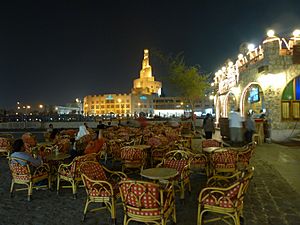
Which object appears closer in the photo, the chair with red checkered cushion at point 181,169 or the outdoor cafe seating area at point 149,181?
the outdoor cafe seating area at point 149,181

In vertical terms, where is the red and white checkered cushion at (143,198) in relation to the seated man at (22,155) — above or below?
below

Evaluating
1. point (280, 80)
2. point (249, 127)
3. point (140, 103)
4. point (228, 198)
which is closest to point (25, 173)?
point (228, 198)

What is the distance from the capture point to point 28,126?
1107 inches

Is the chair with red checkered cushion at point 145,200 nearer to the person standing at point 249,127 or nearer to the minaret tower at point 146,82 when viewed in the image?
the person standing at point 249,127

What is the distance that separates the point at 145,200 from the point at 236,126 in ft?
33.6

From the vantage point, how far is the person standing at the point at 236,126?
12641 millimetres

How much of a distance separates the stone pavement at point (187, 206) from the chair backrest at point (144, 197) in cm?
84

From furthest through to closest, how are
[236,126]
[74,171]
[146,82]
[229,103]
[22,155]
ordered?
1. [146,82]
2. [229,103]
3. [236,126]
4. [22,155]
5. [74,171]

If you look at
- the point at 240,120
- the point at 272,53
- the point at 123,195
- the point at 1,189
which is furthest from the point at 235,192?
the point at 272,53

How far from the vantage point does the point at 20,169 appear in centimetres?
559

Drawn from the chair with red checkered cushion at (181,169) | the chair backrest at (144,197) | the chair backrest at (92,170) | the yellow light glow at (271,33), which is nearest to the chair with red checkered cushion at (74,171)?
the chair backrest at (92,170)

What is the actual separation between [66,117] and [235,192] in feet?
113

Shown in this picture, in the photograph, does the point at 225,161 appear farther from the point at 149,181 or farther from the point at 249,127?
the point at 249,127

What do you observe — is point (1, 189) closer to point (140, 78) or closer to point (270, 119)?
point (270, 119)
